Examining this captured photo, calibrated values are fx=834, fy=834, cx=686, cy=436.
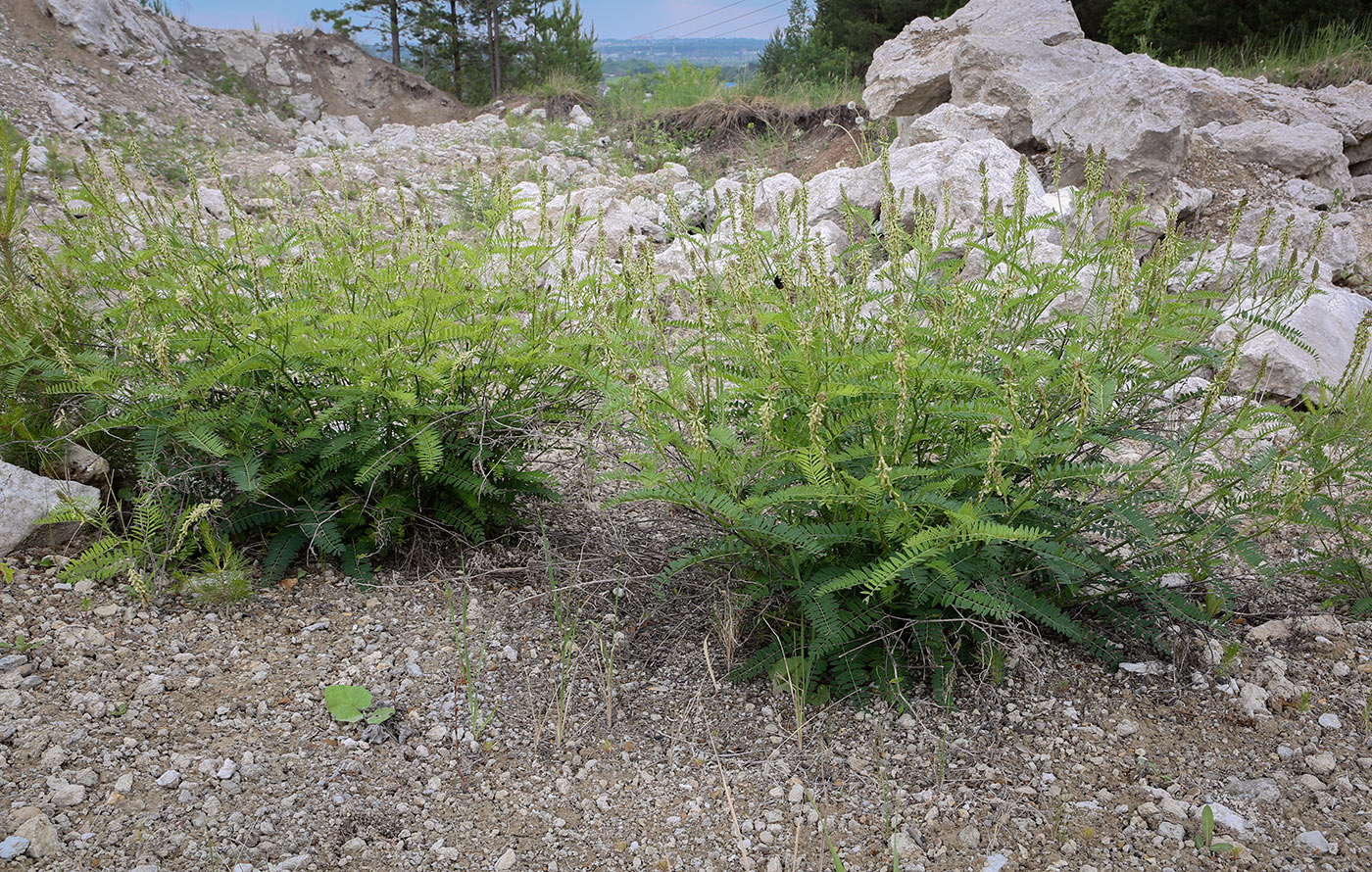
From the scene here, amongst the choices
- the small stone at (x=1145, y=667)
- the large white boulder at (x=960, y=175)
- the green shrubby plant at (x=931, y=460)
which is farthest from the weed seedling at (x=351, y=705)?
the large white boulder at (x=960, y=175)

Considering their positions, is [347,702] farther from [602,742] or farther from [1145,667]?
[1145,667]

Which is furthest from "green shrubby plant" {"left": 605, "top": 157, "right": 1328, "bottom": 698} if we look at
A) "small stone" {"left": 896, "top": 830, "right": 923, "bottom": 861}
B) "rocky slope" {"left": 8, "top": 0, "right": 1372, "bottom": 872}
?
"small stone" {"left": 896, "top": 830, "right": 923, "bottom": 861}

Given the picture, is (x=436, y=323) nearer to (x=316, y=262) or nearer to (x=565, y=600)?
(x=316, y=262)

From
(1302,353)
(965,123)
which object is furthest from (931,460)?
(965,123)

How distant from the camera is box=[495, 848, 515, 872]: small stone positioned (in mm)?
1936

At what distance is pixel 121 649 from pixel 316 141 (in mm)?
16275

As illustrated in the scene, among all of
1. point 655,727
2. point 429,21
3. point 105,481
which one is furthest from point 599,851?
point 429,21

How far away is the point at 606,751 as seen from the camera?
230 cm

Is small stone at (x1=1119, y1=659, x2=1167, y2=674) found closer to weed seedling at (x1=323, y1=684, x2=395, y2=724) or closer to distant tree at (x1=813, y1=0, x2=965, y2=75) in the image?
weed seedling at (x1=323, y1=684, x2=395, y2=724)

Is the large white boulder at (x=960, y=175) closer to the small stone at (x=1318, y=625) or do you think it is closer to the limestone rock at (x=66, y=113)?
the small stone at (x=1318, y=625)

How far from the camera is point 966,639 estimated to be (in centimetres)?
248

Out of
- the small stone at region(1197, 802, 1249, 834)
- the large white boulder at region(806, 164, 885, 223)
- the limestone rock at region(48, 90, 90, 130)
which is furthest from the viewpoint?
the limestone rock at region(48, 90, 90, 130)

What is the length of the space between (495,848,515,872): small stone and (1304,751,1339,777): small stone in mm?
1981

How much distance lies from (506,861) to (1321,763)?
2029 mm
